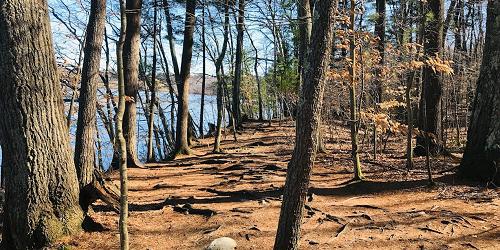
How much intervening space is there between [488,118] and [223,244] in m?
4.70

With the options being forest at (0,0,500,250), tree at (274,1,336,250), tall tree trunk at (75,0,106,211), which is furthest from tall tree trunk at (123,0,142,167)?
tree at (274,1,336,250)

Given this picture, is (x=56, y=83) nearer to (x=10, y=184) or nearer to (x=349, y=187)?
(x=10, y=184)

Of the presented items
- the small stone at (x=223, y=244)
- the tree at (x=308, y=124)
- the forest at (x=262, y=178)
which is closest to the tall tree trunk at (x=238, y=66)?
the forest at (x=262, y=178)

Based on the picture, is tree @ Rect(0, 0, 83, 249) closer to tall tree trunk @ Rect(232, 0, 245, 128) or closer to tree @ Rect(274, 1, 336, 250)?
tree @ Rect(274, 1, 336, 250)

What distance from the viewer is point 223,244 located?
5.18m

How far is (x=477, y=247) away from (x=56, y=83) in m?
5.32

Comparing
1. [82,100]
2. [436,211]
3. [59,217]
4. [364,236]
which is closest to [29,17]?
[59,217]

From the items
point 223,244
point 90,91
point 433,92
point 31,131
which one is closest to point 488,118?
point 433,92

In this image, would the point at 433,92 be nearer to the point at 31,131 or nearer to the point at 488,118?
the point at 488,118

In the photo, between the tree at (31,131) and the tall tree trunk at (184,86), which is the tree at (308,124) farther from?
the tall tree trunk at (184,86)

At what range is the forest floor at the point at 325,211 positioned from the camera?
539cm

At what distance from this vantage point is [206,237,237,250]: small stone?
512cm

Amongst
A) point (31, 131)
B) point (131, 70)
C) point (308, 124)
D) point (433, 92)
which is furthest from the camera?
point (131, 70)

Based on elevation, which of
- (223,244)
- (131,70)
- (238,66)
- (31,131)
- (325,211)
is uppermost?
(238,66)
